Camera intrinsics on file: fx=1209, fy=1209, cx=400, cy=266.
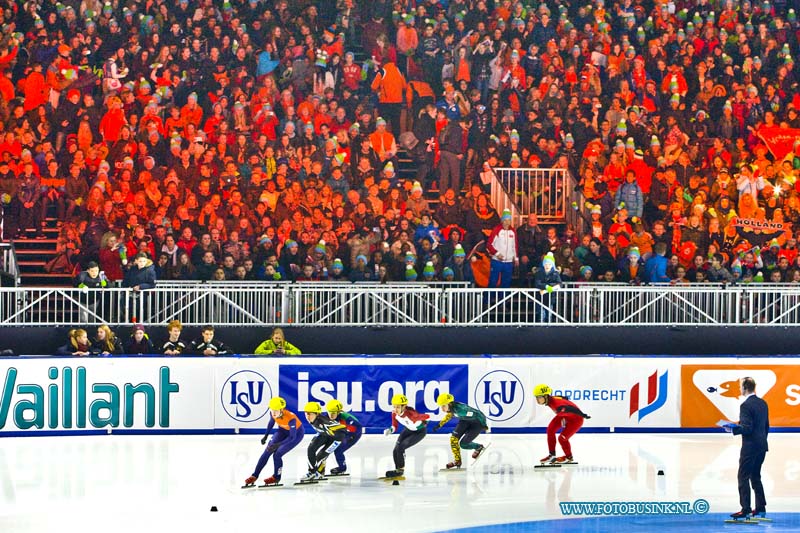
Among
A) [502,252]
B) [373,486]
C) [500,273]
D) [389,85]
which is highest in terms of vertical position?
[389,85]

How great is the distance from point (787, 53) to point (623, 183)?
494 centimetres

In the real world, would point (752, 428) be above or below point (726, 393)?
above

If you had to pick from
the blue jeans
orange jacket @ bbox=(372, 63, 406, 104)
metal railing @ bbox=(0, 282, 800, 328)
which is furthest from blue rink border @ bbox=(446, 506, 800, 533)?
orange jacket @ bbox=(372, 63, 406, 104)

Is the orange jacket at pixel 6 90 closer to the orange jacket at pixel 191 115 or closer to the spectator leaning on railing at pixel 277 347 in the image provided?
the orange jacket at pixel 191 115

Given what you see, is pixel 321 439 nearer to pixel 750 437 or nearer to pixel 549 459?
pixel 549 459

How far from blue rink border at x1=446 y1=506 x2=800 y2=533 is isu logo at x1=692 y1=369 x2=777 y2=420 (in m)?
5.53

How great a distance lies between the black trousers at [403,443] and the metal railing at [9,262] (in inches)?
346

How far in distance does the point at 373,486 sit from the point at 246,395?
4079mm

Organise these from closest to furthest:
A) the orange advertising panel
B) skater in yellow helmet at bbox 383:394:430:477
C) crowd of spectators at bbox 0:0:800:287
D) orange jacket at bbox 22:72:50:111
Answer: skater in yellow helmet at bbox 383:394:430:477, the orange advertising panel, crowd of spectators at bbox 0:0:800:287, orange jacket at bbox 22:72:50:111

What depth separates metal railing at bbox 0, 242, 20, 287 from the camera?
66.1 ft

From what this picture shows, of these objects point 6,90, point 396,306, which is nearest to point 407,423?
point 396,306

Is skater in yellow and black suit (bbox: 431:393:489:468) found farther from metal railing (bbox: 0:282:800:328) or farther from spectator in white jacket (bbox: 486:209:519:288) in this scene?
spectator in white jacket (bbox: 486:209:519:288)

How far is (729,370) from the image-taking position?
17.7 m

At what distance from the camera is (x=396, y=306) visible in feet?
63.8
